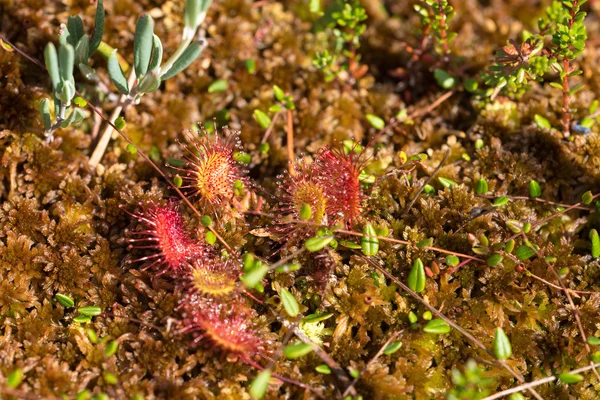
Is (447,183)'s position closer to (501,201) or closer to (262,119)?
(501,201)

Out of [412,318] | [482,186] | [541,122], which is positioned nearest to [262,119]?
[482,186]

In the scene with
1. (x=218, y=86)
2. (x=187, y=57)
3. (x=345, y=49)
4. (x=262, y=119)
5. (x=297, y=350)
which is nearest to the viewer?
(x=297, y=350)

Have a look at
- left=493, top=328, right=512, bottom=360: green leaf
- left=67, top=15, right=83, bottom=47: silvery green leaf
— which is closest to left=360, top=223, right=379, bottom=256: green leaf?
left=493, top=328, right=512, bottom=360: green leaf

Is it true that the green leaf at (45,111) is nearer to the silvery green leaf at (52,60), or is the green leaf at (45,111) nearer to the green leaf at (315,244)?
the silvery green leaf at (52,60)

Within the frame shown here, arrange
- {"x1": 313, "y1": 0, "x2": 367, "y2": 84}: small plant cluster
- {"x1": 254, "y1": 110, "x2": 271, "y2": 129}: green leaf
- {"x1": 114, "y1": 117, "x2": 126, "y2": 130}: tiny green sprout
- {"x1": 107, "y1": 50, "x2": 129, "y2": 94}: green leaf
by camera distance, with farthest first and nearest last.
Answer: {"x1": 313, "y1": 0, "x2": 367, "y2": 84}: small plant cluster
{"x1": 254, "y1": 110, "x2": 271, "y2": 129}: green leaf
{"x1": 114, "y1": 117, "x2": 126, "y2": 130}: tiny green sprout
{"x1": 107, "y1": 50, "x2": 129, "y2": 94}: green leaf

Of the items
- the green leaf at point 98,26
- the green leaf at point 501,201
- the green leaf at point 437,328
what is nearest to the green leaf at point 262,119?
the green leaf at point 98,26

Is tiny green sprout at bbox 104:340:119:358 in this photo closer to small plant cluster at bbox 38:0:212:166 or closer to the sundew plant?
the sundew plant

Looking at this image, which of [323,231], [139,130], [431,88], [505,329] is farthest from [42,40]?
[505,329]
